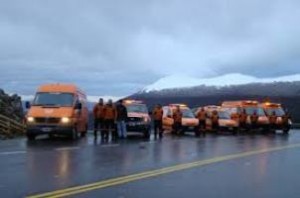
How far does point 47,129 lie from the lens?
28750mm

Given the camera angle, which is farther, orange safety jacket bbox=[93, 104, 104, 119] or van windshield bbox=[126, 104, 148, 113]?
van windshield bbox=[126, 104, 148, 113]

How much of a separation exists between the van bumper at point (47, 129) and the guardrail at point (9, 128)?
3.83 meters

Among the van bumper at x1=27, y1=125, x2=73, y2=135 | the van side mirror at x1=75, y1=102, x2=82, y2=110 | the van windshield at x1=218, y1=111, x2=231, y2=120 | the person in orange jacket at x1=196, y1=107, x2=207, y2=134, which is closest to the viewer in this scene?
the van bumper at x1=27, y1=125, x2=73, y2=135

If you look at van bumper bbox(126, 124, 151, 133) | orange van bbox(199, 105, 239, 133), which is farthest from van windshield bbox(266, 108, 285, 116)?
van bumper bbox(126, 124, 151, 133)

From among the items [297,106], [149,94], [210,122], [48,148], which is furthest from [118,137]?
[149,94]

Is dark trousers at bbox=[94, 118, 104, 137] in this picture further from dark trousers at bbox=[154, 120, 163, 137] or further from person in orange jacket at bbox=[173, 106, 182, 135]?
person in orange jacket at bbox=[173, 106, 182, 135]

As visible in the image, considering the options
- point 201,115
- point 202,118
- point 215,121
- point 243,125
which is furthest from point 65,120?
point 243,125

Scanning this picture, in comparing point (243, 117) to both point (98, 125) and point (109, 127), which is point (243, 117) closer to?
point (98, 125)

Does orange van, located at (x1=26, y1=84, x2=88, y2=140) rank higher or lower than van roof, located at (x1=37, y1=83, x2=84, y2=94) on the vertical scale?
lower

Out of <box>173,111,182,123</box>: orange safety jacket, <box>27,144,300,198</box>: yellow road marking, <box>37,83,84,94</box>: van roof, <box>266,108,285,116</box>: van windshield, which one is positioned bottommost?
<box>27,144,300,198</box>: yellow road marking

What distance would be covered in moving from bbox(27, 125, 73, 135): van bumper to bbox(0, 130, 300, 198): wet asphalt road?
584 cm

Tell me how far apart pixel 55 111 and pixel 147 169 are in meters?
13.3

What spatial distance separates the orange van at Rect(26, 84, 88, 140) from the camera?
2883cm

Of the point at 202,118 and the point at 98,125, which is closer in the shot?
the point at 98,125
